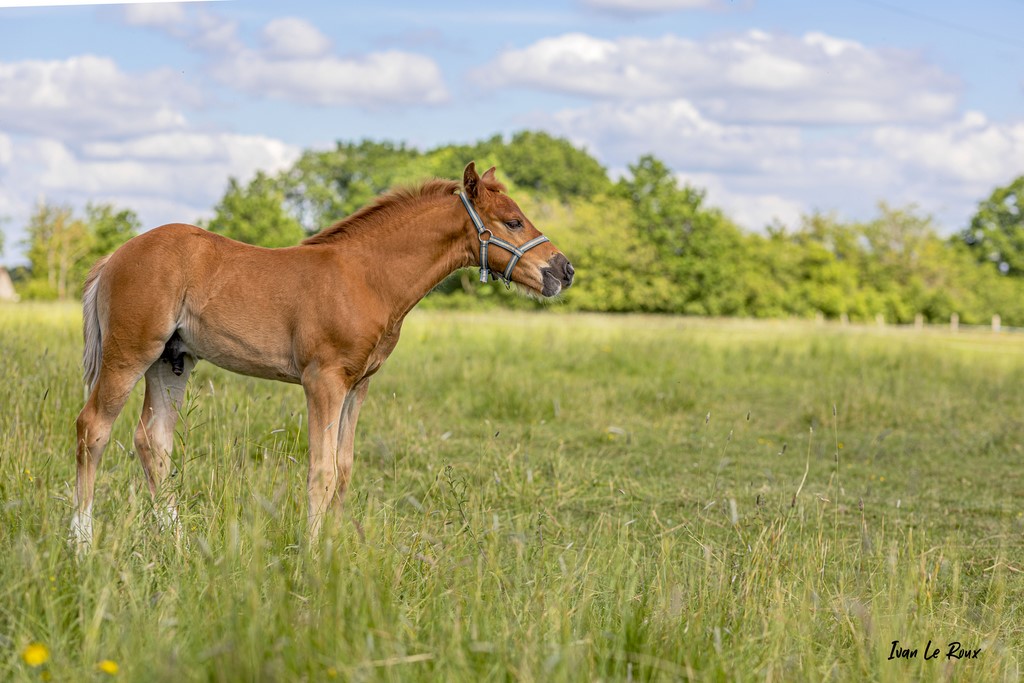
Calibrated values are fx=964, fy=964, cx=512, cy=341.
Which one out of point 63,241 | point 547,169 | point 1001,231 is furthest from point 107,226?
point 1001,231

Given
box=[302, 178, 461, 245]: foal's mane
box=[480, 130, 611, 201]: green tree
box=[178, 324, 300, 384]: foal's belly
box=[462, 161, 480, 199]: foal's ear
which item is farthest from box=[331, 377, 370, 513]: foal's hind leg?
box=[480, 130, 611, 201]: green tree

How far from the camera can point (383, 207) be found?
5531 mm

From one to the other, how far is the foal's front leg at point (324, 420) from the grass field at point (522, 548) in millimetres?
157

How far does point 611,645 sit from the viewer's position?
354cm

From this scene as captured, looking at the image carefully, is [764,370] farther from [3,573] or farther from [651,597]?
[3,573]

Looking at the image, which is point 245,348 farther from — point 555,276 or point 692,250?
point 692,250

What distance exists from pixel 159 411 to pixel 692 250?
167 feet

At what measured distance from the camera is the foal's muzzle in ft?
17.6

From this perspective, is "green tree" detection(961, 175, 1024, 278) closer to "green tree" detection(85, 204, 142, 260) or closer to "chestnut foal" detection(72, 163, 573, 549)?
"green tree" detection(85, 204, 142, 260)

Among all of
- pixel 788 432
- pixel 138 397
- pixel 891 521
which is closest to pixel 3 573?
pixel 138 397

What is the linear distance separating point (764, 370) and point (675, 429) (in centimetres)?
619

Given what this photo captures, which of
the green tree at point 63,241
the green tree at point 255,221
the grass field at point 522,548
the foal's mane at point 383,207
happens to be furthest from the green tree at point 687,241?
the foal's mane at point 383,207

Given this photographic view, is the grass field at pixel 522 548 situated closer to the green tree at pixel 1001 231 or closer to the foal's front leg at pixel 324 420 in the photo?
the foal's front leg at pixel 324 420

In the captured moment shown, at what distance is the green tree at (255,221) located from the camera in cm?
4844
